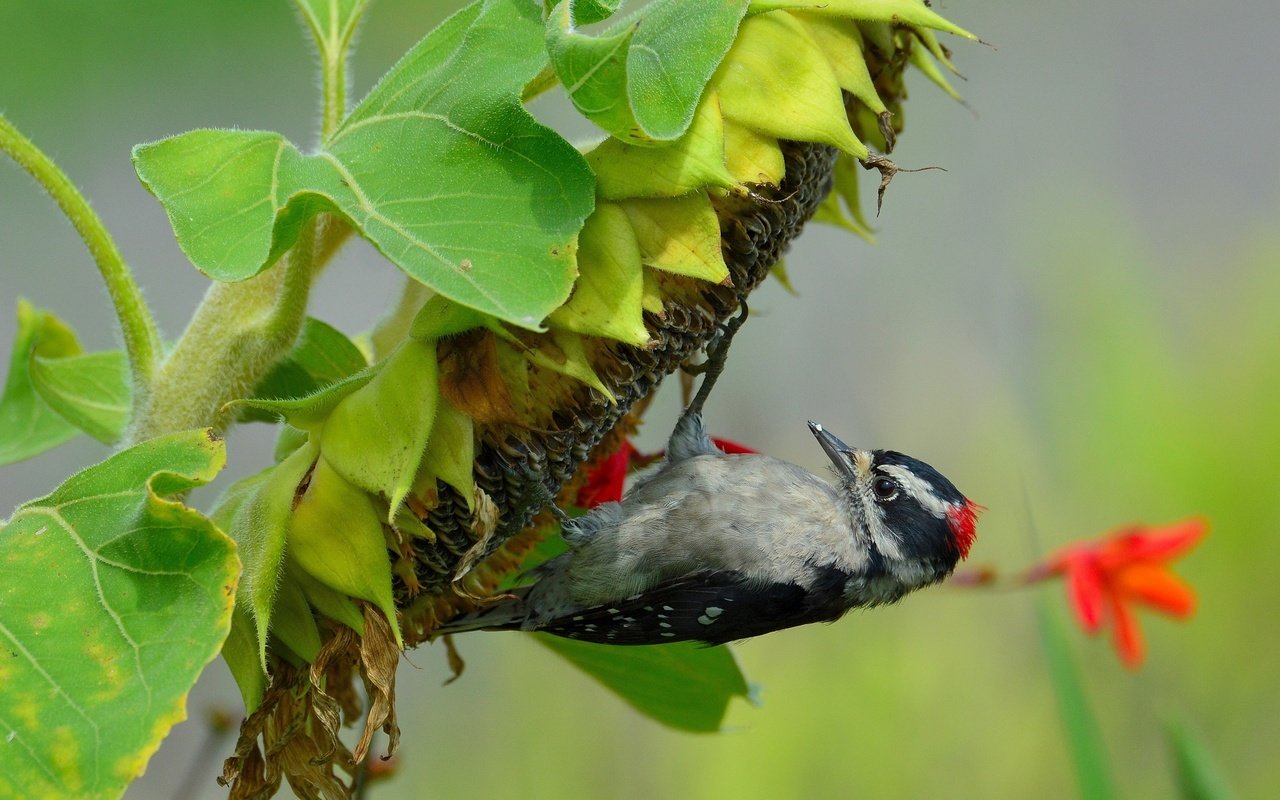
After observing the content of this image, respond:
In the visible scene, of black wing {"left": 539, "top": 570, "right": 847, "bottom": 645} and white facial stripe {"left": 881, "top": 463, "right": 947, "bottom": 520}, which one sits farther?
white facial stripe {"left": 881, "top": 463, "right": 947, "bottom": 520}

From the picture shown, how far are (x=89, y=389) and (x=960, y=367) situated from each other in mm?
2888

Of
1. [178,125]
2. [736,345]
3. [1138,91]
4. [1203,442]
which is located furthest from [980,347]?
[178,125]

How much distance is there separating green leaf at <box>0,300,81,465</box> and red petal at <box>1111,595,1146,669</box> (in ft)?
4.14

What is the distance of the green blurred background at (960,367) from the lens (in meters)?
2.95

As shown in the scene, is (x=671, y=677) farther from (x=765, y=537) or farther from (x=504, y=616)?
(x=765, y=537)

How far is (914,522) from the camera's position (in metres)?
1.84

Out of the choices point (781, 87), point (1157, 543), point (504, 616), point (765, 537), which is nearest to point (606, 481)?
point (504, 616)

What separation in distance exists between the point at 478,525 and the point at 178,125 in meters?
4.68

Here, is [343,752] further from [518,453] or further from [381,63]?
[381,63]

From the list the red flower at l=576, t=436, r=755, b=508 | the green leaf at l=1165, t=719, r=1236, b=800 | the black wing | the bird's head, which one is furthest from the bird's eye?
the green leaf at l=1165, t=719, r=1236, b=800

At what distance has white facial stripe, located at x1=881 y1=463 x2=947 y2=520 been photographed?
1.83 m

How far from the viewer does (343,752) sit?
1.08 meters

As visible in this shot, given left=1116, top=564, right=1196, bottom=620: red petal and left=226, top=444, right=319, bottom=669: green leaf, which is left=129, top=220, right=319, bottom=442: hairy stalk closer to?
left=226, top=444, right=319, bottom=669: green leaf

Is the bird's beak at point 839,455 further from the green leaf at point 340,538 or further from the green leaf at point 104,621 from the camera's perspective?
the green leaf at point 104,621
